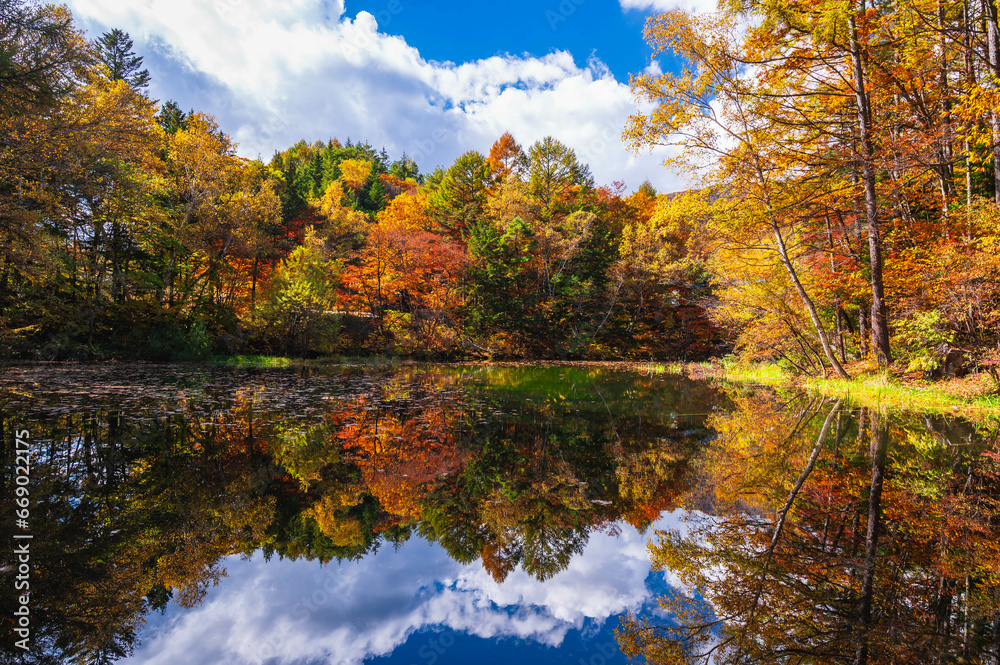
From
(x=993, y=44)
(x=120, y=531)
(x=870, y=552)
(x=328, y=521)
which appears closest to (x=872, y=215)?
(x=993, y=44)

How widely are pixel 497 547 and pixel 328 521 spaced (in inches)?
44.4

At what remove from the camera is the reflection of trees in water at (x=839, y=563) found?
1598 millimetres

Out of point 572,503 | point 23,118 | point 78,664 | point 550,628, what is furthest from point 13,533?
point 23,118

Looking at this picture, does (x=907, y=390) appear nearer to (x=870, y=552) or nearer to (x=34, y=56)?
(x=870, y=552)

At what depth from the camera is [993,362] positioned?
22.4ft

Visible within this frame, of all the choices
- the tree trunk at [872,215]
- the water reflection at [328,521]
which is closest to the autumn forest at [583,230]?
the tree trunk at [872,215]

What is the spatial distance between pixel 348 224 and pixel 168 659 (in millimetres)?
28167

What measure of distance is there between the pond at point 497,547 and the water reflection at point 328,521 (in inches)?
0.6

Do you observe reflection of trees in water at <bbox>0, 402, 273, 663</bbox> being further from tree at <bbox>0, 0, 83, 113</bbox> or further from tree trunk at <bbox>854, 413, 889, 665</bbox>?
tree at <bbox>0, 0, 83, 113</bbox>

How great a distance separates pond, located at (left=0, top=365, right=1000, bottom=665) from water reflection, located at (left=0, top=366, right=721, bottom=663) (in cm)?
2

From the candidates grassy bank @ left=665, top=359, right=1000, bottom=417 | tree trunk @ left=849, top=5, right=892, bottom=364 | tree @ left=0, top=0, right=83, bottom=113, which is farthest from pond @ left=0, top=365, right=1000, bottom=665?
tree @ left=0, top=0, right=83, bottom=113

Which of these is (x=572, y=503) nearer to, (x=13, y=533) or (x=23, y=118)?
(x=13, y=533)

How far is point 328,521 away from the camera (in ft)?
8.94

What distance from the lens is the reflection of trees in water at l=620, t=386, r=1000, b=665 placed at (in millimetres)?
1598
